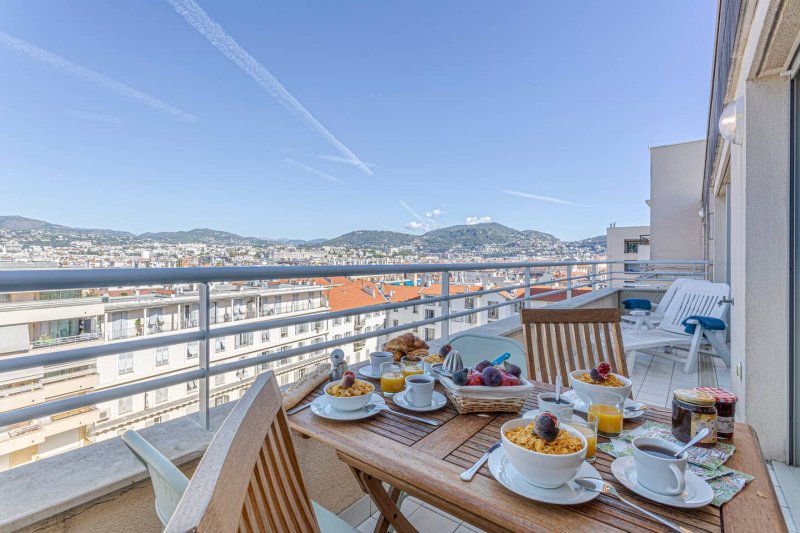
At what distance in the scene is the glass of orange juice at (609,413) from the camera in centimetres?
108

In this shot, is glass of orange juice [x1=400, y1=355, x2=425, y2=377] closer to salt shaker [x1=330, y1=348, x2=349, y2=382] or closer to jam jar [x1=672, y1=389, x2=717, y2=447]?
salt shaker [x1=330, y1=348, x2=349, y2=382]

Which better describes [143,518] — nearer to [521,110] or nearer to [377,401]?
[377,401]

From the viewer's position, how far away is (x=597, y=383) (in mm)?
1278

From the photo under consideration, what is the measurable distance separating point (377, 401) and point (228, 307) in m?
1.23

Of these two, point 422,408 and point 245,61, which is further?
point 245,61

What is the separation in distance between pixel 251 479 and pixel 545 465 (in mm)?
584

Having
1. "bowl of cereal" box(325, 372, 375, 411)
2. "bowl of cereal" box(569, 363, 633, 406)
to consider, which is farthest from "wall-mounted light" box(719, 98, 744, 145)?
"bowl of cereal" box(325, 372, 375, 411)

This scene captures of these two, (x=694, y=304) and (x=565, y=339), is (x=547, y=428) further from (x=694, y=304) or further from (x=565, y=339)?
(x=694, y=304)

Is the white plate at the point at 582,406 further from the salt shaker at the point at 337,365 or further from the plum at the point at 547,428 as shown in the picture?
the salt shaker at the point at 337,365

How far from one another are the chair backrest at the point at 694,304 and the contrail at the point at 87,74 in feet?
57.2

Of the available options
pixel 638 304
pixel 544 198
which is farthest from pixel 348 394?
pixel 544 198

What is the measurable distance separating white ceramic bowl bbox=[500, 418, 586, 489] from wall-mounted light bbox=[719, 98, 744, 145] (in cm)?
306

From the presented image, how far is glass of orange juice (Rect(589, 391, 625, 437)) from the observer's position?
3.54ft

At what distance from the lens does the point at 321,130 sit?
22.1 metres
